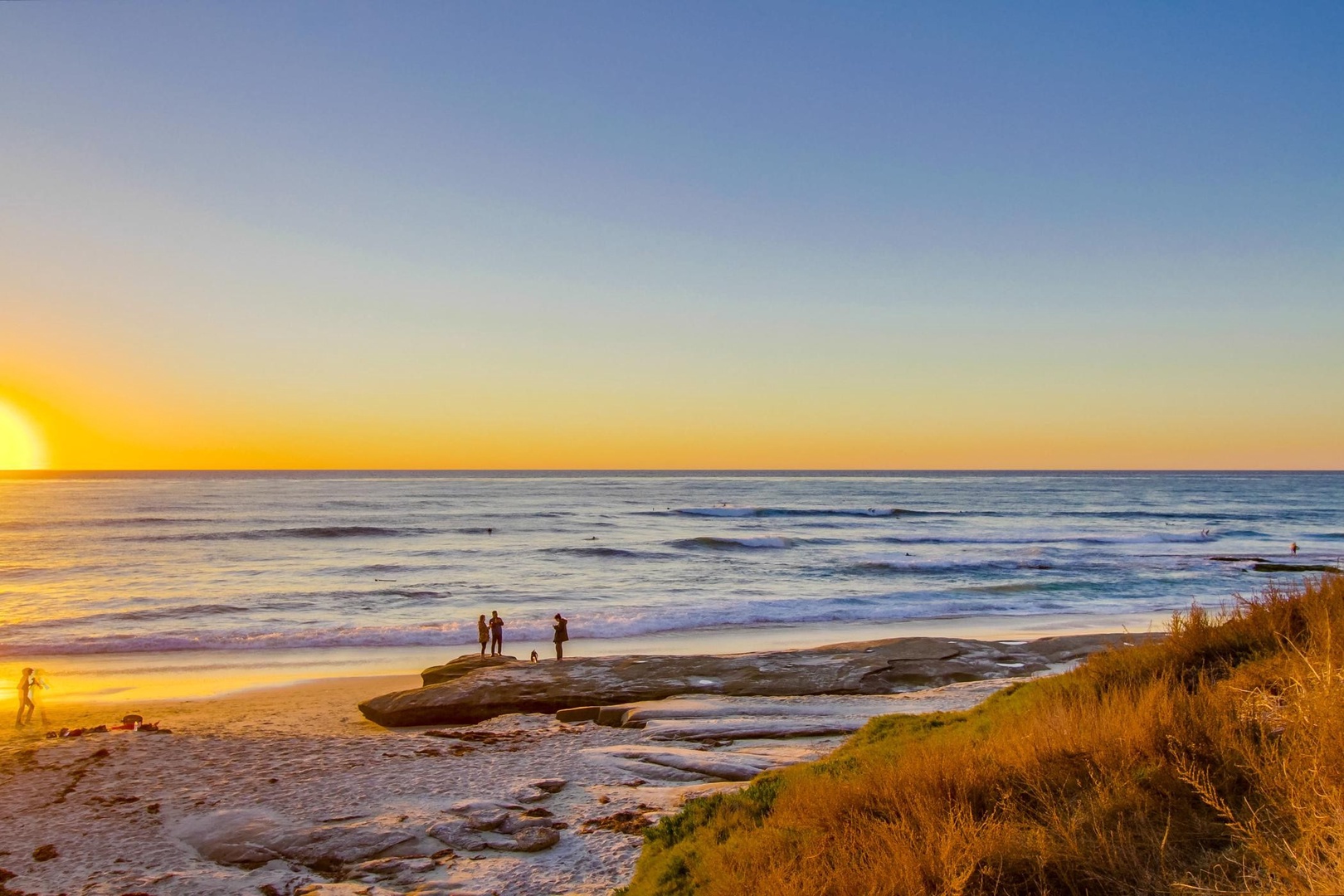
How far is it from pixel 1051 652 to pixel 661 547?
37.3 meters

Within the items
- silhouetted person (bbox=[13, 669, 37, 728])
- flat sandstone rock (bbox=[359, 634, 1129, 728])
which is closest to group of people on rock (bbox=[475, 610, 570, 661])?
flat sandstone rock (bbox=[359, 634, 1129, 728])

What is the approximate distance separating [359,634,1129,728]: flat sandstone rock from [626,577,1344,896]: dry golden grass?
28.9 feet

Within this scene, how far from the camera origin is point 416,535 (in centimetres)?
6294

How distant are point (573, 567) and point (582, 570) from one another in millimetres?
1510

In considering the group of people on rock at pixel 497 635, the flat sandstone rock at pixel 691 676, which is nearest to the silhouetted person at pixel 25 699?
the flat sandstone rock at pixel 691 676

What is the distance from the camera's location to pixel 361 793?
11.7m

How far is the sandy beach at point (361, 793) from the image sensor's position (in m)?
9.07

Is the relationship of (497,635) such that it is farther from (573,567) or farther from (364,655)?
(573,567)

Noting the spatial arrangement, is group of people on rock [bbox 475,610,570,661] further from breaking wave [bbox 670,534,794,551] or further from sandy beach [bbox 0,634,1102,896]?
breaking wave [bbox 670,534,794,551]

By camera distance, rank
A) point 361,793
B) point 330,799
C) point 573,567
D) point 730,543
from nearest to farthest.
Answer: point 330,799
point 361,793
point 573,567
point 730,543

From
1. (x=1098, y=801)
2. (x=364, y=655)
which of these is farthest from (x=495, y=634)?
(x=1098, y=801)

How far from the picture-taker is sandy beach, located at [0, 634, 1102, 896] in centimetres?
907

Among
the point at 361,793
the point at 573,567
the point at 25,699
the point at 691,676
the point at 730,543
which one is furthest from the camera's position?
the point at 730,543

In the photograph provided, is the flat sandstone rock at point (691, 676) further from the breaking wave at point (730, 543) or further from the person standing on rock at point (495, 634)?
the breaking wave at point (730, 543)
